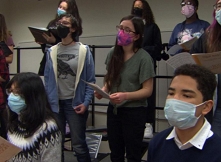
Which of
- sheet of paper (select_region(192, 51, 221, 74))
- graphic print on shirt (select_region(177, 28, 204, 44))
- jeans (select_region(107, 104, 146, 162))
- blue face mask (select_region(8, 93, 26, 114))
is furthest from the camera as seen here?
graphic print on shirt (select_region(177, 28, 204, 44))

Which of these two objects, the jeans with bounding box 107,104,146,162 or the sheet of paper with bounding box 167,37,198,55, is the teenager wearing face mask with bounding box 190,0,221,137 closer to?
the sheet of paper with bounding box 167,37,198,55

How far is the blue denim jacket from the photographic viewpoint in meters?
2.77

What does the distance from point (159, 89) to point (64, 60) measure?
230 cm

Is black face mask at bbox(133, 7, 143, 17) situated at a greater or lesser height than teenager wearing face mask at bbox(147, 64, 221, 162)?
greater

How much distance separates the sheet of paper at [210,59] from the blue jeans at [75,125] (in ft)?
4.24

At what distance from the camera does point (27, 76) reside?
2016 millimetres

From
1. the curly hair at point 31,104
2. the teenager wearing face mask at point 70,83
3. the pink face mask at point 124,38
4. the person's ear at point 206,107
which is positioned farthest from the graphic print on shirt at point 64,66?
the person's ear at point 206,107

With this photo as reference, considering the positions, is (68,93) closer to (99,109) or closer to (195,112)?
Answer: (195,112)

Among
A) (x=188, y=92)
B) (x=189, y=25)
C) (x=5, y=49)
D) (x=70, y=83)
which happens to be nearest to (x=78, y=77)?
(x=70, y=83)

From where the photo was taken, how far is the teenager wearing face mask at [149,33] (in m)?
3.34

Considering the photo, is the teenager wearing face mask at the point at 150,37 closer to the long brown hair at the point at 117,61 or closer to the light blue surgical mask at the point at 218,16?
the long brown hair at the point at 117,61

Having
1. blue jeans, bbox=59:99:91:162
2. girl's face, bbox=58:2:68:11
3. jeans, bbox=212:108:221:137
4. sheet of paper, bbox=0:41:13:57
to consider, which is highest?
girl's face, bbox=58:2:68:11

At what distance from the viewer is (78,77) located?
9.21 feet

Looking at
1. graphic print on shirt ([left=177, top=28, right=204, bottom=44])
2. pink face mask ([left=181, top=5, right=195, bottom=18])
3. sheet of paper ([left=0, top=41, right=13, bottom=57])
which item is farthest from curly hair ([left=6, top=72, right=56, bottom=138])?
pink face mask ([left=181, top=5, right=195, bottom=18])
